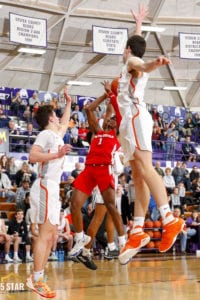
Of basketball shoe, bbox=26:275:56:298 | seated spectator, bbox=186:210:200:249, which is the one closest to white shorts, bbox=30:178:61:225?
basketball shoe, bbox=26:275:56:298

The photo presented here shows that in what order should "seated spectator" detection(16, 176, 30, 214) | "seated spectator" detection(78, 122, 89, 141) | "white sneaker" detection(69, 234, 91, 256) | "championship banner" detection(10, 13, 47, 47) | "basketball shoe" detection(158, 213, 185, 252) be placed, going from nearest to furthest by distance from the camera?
"basketball shoe" detection(158, 213, 185, 252) < "white sneaker" detection(69, 234, 91, 256) < "seated spectator" detection(16, 176, 30, 214) < "championship banner" detection(10, 13, 47, 47) < "seated spectator" detection(78, 122, 89, 141)

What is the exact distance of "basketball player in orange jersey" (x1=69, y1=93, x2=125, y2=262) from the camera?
920 centimetres

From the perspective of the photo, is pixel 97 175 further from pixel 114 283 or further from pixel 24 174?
pixel 24 174

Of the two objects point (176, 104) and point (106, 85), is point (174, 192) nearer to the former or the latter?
point (106, 85)

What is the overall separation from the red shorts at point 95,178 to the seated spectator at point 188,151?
18579 mm

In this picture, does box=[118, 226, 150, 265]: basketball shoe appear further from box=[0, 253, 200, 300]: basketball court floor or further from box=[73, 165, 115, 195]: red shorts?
box=[73, 165, 115, 195]: red shorts

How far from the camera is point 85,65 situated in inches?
1373

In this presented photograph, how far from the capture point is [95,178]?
30.9ft

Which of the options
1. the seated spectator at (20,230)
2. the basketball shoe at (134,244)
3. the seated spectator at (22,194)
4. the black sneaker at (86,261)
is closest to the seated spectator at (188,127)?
the seated spectator at (22,194)

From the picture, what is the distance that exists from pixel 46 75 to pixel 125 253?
28500mm

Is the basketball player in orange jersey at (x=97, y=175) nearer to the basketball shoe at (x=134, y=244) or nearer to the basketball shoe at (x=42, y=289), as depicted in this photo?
the basketball shoe at (x=42, y=289)

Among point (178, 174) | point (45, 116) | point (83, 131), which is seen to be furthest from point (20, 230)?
point (83, 131)

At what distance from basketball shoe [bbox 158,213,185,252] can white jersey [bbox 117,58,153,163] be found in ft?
2.82

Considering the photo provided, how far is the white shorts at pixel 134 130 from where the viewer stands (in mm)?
6953
